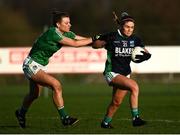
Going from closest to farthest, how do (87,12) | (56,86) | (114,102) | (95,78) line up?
1. (56,86)
2. (114,102)
3. (95,78)
4. (87,12)

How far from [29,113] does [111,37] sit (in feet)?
16.1

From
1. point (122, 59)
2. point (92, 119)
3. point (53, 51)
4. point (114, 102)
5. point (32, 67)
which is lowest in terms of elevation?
point (92, 119)

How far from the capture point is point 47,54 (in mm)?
13062

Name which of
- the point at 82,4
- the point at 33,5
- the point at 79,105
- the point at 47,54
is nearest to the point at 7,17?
the point at 82,4

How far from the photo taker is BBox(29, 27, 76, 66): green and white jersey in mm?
12875

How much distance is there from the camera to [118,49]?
12.7 m

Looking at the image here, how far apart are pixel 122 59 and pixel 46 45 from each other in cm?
130

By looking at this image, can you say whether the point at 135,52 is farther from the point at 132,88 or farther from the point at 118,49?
the point at 132,88

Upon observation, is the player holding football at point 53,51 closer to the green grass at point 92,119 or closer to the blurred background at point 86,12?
the green grass at point 92,119

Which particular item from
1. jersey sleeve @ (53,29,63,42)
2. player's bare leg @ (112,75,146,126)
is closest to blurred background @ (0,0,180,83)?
jersey sleeve @ (53,29,63,42)

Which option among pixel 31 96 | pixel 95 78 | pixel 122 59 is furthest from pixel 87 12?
pixel 122 59

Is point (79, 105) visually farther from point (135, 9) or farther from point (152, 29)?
point (135, 9)

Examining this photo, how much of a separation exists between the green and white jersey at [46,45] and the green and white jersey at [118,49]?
76 cm

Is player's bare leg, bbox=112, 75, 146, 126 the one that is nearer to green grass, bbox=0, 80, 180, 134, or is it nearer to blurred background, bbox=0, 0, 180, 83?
green grass, bbox=0, 80, 180, 134
